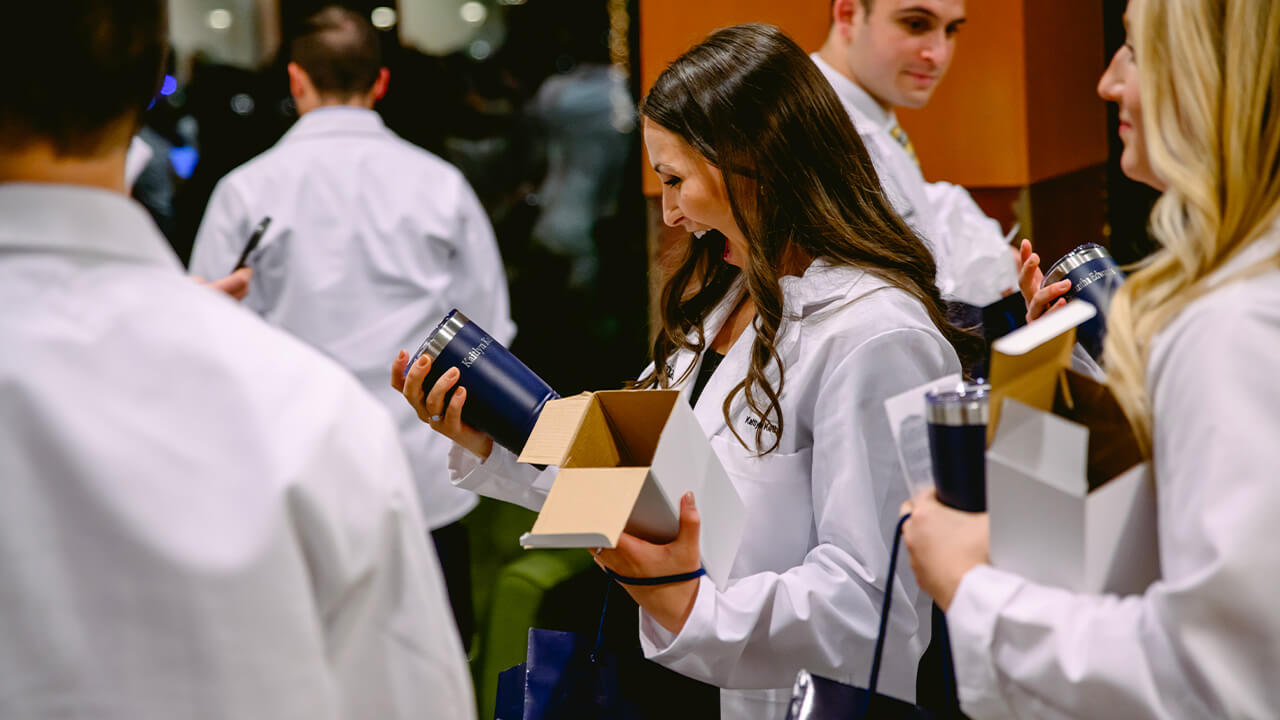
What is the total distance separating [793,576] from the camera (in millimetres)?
1475

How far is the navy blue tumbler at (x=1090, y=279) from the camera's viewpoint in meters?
1.61

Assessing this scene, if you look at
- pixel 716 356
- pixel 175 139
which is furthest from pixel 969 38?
pixel 175 139

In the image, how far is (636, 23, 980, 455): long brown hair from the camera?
164 centimetres

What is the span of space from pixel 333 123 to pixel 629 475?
2.48 metres

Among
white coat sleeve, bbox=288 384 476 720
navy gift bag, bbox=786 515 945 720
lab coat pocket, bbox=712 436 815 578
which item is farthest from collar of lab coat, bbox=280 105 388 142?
white coat sleeve, bbox=288 384 476 720

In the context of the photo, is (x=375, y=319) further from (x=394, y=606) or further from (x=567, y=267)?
(x=394, y=606)

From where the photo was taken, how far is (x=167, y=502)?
2.38ft

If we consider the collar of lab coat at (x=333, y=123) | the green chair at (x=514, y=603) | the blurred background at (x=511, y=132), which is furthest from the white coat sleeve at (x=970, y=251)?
the collar of lab coat at (x=333, y=123)

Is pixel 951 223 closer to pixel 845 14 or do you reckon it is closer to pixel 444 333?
pixel 845 14

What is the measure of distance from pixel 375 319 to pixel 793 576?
2.13 meters

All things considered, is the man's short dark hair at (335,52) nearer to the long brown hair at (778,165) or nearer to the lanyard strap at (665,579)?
the long brown hair at (778,165)

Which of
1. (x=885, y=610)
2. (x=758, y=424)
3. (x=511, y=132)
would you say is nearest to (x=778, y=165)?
(x=758, y=424)

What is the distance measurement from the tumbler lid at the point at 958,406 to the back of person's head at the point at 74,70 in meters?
0.74

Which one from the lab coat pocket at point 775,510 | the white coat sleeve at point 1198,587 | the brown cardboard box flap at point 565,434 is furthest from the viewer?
the lab coat pocket at point 775,510
